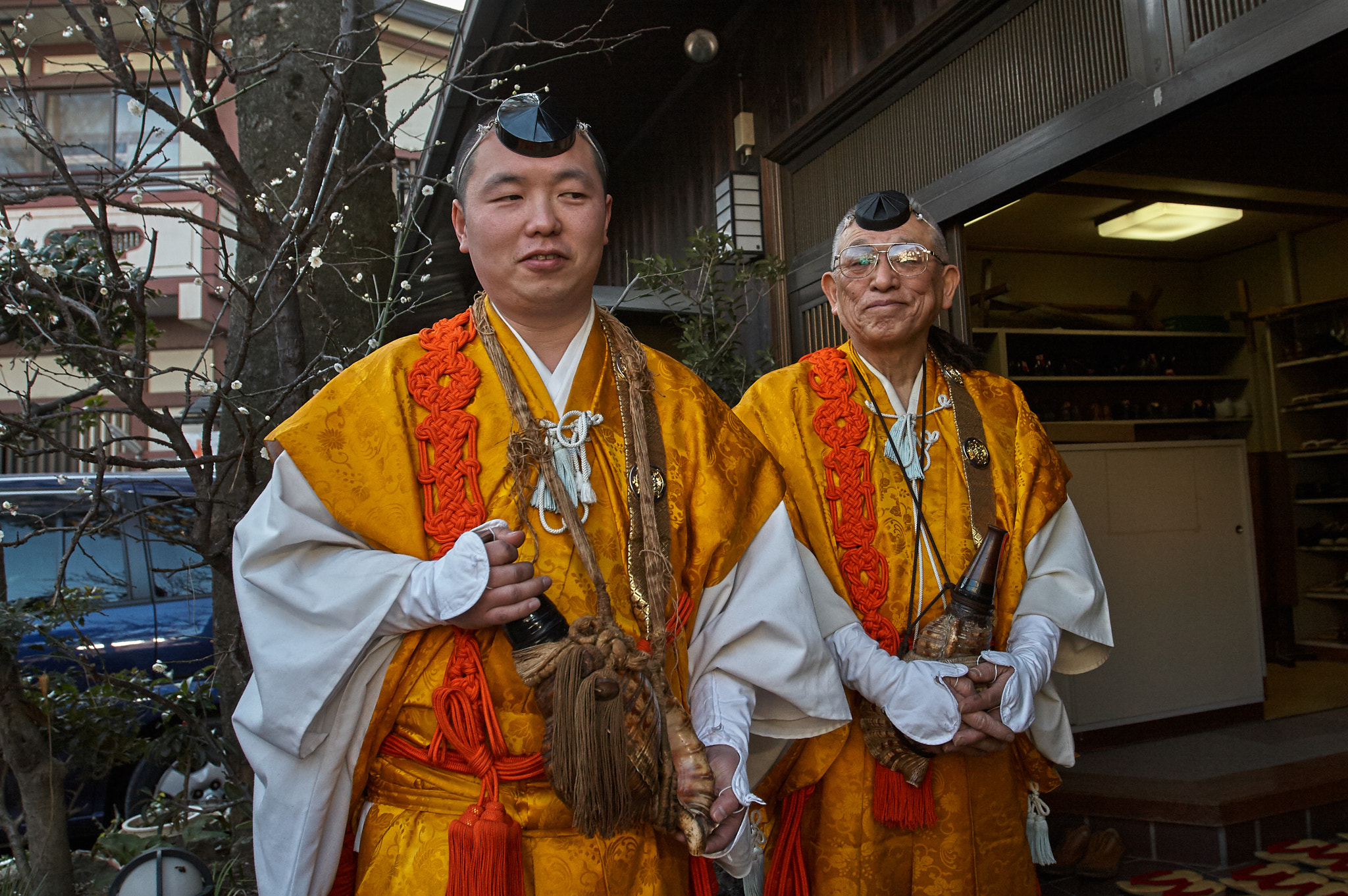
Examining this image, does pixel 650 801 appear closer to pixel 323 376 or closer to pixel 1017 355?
pixel 323 376

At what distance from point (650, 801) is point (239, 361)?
165 cm

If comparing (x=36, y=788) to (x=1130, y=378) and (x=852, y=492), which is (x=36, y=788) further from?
(x=1130, y=378)

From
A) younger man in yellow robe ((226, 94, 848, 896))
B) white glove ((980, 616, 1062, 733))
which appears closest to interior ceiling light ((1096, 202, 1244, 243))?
white glove ((980, 616, 1062, 733))

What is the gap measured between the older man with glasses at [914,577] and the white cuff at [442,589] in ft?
3.11

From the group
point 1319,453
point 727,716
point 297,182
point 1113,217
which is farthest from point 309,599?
point 1319,453

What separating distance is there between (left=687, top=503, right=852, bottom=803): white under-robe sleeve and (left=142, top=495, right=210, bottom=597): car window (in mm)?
1462

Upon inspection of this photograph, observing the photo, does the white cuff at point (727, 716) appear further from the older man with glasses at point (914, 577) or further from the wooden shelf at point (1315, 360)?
the wooden shelf at point (1315, 360)

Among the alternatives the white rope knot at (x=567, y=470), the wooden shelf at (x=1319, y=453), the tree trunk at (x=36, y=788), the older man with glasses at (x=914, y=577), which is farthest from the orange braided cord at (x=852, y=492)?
the wooden shelf at (x=1319, y=453)

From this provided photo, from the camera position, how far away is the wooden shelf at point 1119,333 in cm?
593

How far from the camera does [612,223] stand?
8812 millimetres

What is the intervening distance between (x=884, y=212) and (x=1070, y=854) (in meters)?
2.72

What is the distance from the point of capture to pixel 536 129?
1.66 m

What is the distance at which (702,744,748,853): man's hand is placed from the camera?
1.53 metres

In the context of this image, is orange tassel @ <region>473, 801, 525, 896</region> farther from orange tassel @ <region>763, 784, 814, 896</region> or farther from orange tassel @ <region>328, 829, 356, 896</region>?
orange tassel @ <region>763, 784, 814, 896</region>
